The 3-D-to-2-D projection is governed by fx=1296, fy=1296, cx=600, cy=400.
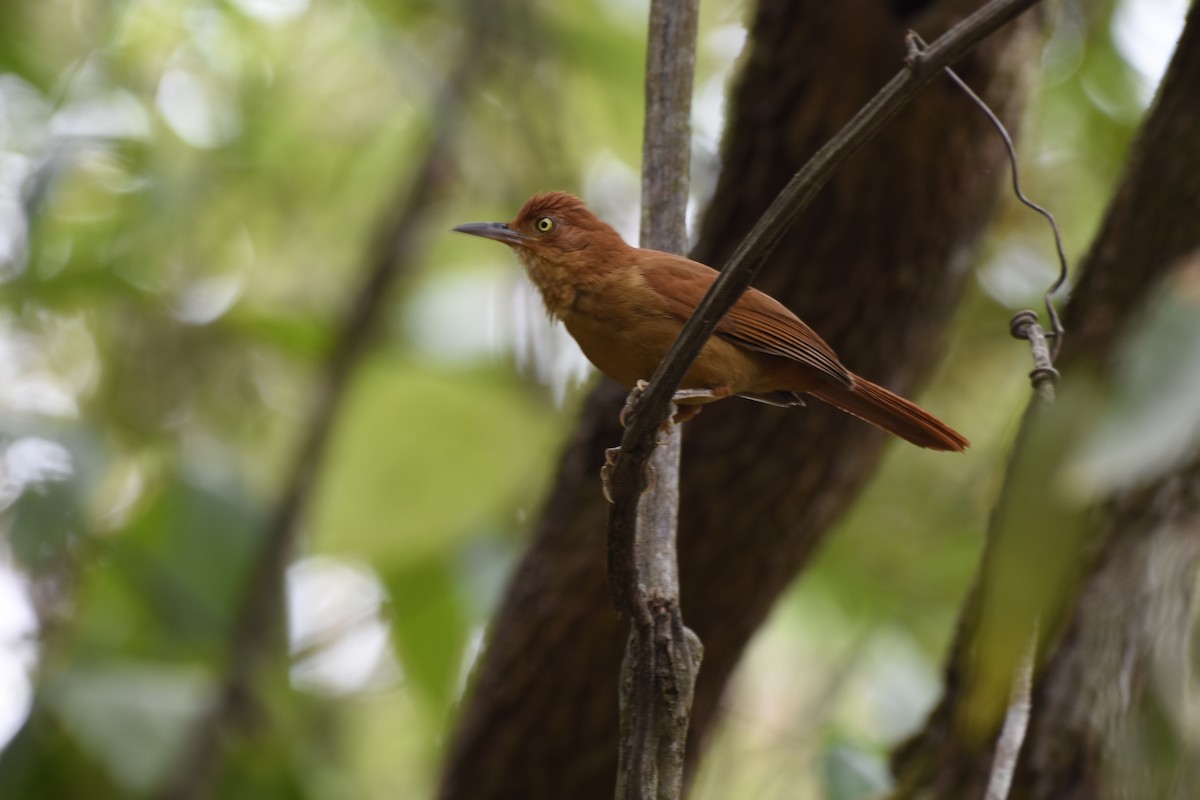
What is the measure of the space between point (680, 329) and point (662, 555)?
0.60 meters

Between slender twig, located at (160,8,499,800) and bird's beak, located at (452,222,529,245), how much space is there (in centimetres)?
91

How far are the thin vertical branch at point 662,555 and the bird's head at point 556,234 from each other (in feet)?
0.70

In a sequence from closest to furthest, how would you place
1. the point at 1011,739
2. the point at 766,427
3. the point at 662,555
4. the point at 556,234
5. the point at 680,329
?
the point at 1011,739 → the point at 662,555 → the point at 680,329 → the point at 556,234 → the point at 766,427

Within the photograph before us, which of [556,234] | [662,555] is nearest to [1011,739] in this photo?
[662,555]

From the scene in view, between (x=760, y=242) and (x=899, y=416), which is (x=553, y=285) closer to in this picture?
(x=899, y=416)

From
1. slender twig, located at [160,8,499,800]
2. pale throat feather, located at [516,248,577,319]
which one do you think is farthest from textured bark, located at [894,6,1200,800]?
slender twig, located at [160,8,499,800]

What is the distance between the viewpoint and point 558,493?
4.03 meters

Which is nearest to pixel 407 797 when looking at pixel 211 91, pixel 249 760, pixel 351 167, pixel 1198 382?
pixel 249 760

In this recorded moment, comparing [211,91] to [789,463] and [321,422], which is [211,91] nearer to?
[321,422]

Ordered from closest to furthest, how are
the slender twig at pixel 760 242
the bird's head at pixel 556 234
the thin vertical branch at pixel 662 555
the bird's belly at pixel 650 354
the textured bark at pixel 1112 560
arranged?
the slender twig at pixel 760 242 → the thin vertical branch at pixel 662 555 → the bird's belly at pixel 650 354 → the textured bark at pixel 1112 560 → the bird's head at pixel 556 234

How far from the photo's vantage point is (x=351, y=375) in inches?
166

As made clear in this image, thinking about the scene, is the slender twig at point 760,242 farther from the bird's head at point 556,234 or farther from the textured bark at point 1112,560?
the textured bark at point 1112,560

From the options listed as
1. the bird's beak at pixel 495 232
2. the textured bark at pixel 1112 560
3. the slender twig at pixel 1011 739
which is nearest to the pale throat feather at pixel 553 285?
the bird's beak at pixel 495 232

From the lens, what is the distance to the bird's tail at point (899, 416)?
2.88 meters
